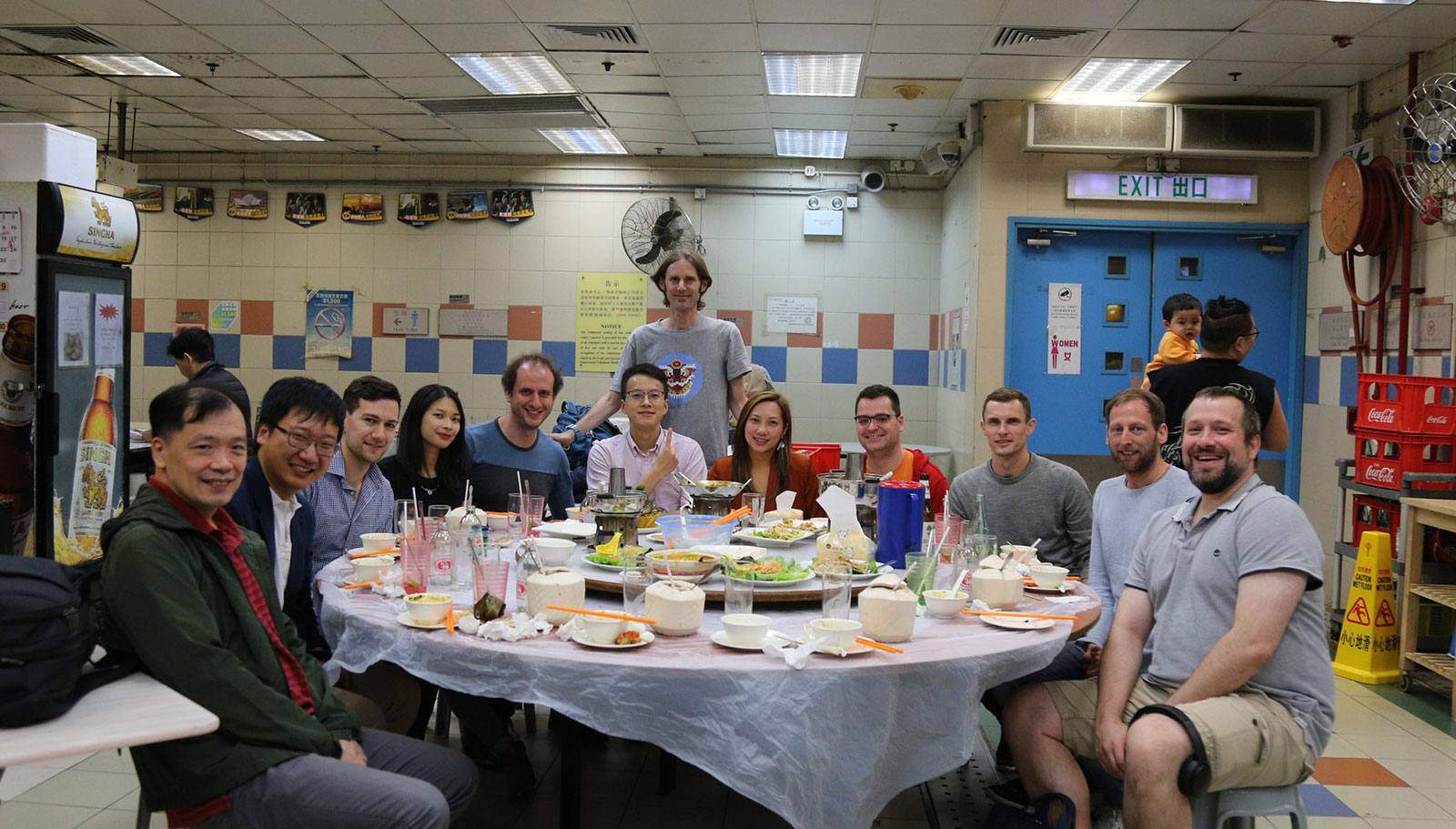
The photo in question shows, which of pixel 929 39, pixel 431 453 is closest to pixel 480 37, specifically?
pixel 929 39

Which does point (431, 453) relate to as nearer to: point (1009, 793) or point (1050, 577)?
point (1050, 577)

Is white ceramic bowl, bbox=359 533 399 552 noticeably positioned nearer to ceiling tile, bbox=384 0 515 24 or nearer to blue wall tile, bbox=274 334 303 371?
ceiling tile, bbox=384 0 515 24

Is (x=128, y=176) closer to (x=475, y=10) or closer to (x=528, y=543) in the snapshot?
(x=475, y=10)

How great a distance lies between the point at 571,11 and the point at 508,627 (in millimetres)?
3923

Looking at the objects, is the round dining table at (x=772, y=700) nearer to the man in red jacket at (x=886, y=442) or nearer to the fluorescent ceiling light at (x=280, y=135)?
the man in red jacket at (x=886, y=442)

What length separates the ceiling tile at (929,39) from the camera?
5.36 m

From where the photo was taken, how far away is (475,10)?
524 cm

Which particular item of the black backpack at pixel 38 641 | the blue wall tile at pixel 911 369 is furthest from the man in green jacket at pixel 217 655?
the blue wall tile at pixel 911 369

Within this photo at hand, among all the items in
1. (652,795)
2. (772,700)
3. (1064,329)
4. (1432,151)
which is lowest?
(652,795)

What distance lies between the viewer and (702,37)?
5.57 meters

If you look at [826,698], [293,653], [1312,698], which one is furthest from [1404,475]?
[293,653]

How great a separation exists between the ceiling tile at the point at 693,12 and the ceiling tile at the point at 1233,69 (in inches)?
A: 105

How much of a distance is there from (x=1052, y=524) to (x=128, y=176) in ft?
23.5

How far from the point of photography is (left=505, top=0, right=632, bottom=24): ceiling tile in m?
5.09
